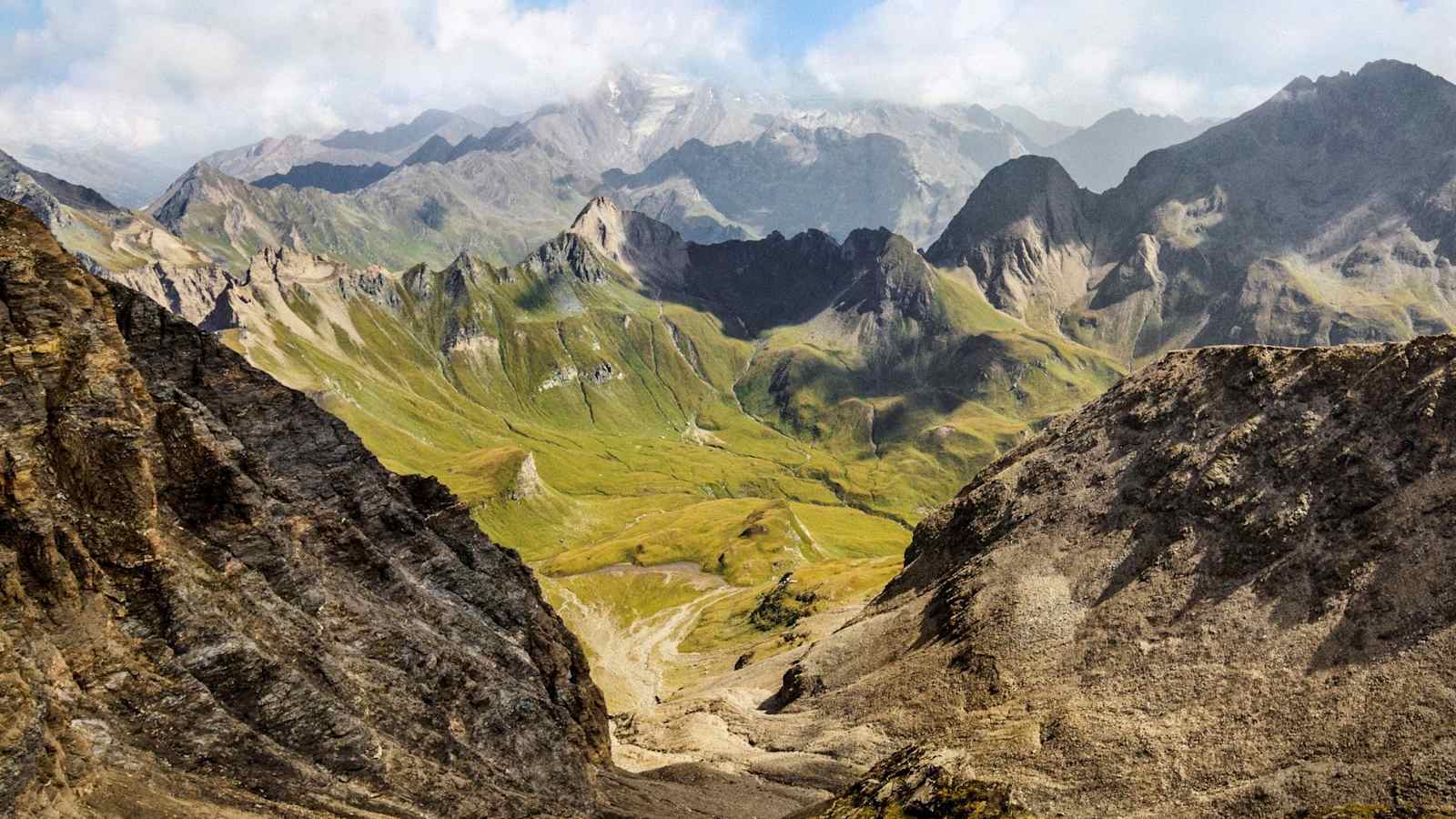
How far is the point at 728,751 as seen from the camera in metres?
113

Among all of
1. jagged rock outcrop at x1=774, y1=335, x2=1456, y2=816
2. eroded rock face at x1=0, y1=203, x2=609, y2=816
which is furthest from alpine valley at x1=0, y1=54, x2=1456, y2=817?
jagged rock outcrop at x1=774, y1=335, x2=1456, y2=816

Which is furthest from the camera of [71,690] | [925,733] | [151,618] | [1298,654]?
[925,733]

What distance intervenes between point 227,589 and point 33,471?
14341 mm

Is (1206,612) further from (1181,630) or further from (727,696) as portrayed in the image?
(727,696)

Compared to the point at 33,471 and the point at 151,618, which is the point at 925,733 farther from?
the point at 33,471

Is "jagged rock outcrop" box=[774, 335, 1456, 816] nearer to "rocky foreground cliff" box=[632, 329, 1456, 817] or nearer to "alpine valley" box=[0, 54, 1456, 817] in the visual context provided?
"rocky foreground cliff" box=[632, 329, 1456, 817]

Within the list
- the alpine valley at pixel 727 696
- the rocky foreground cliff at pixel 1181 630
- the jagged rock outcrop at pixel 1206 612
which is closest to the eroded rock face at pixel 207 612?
the alpine valley at pixel 727 696

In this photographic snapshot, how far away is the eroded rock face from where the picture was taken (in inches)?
1678

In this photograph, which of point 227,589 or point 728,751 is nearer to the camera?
point 227,589

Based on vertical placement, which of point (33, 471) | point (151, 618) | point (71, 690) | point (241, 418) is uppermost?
point (241, 418)

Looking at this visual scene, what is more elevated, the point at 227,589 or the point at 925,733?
the point at 227,589

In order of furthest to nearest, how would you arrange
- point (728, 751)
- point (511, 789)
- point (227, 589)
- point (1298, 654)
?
point (728, 751) < point (1298, 654) < point (511, 789) < point (227, 589)

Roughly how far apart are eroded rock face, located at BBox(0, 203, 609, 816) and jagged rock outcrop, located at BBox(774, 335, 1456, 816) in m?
46.7

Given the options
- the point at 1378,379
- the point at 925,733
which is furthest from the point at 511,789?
the point at 1378,379
